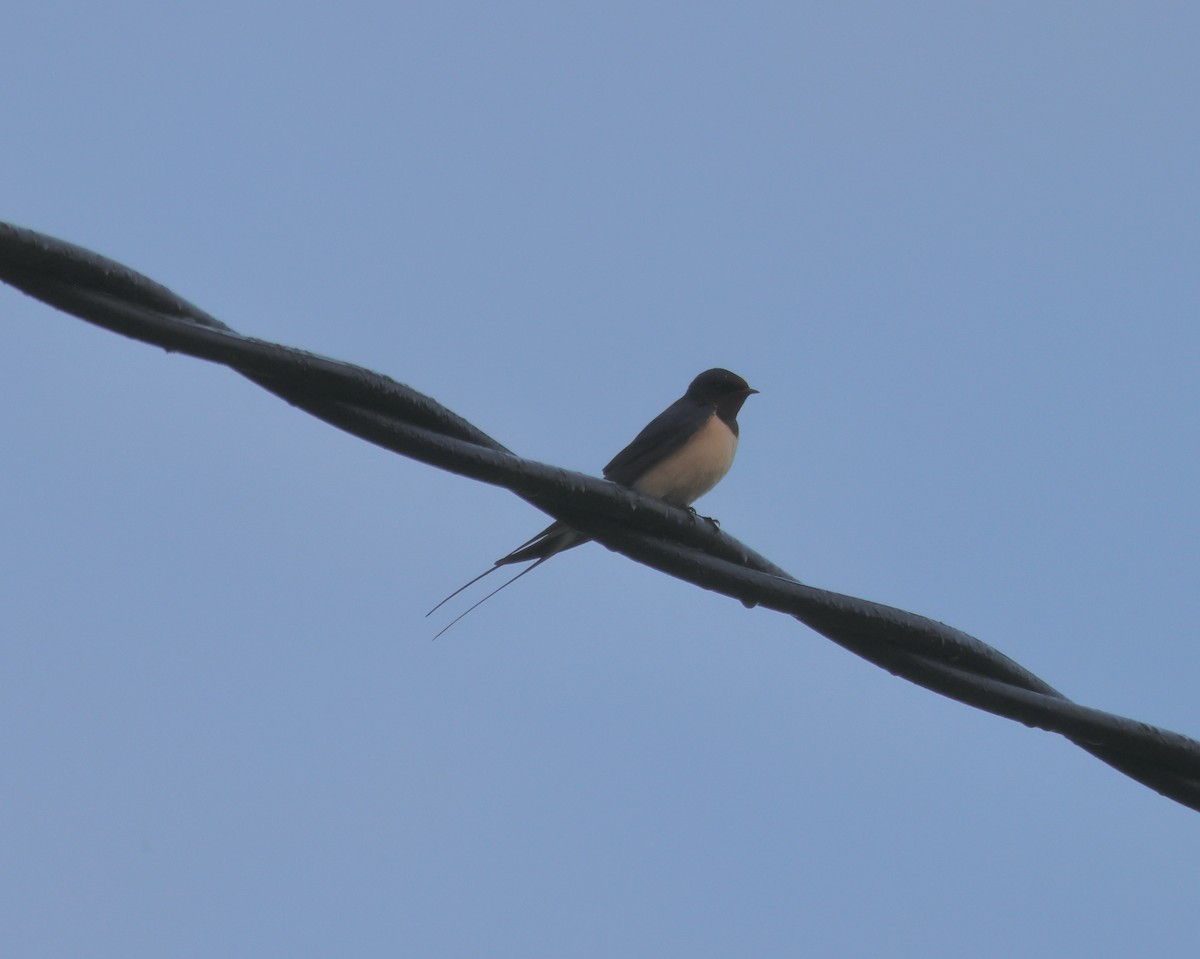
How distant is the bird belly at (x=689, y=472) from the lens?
618 cm

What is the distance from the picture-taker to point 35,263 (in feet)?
8.02

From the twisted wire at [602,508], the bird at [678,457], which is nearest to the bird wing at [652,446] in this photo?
the bird at [678,457]

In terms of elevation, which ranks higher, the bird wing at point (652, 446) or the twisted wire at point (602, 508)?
the bird wing at point (652, 446)

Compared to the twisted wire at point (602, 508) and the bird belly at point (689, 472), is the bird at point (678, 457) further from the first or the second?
the twisted wire at point (602, 508)

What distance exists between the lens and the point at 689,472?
617cm

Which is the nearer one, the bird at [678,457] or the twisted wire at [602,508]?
the twisted wire at [602,508]

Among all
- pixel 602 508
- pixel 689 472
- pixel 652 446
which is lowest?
pixel 602 508

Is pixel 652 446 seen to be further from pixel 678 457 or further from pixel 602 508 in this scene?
pixel 602 508

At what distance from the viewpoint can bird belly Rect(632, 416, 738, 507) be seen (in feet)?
20.3

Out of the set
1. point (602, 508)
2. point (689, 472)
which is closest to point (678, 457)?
point (689, 472)

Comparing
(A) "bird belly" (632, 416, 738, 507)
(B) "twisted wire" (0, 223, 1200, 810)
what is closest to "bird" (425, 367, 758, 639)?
(A) "bird belly" (632, 416, 738, 507)

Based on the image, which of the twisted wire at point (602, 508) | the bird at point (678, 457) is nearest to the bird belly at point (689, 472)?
the bird at point (678, 457)

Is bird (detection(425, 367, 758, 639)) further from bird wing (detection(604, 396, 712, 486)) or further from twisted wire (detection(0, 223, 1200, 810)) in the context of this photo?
twisted wire (detection(0, 223, 1200, 810))

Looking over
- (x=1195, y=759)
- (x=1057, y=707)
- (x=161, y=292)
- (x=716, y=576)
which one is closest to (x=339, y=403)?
(x=161, y=292)
